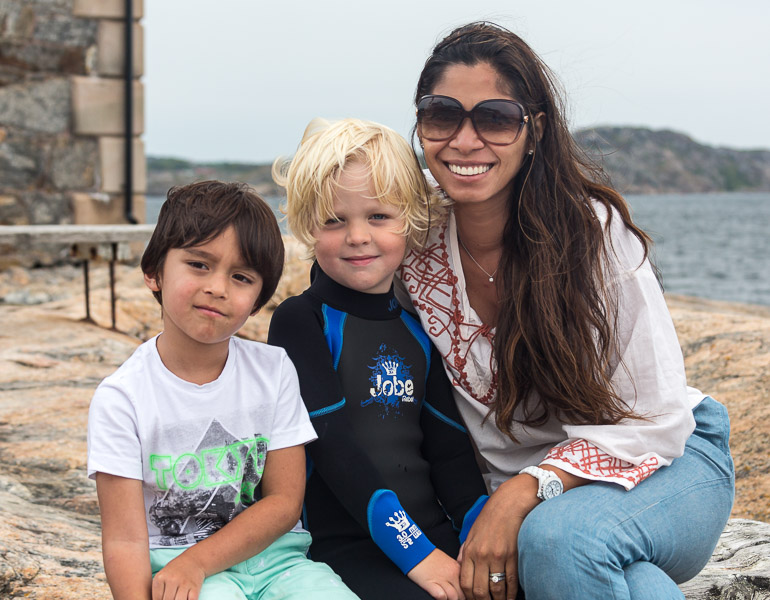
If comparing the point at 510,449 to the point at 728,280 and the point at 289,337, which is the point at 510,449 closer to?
the point at 289,337

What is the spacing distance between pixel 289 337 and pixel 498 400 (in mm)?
590

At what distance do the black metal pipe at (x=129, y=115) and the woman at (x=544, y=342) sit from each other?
5635 millimetres

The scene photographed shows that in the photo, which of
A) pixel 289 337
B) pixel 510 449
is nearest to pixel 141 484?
pixel 289 337

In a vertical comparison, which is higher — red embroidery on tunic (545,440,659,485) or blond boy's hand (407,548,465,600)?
red embroidery on tunic (545,440,659,485)

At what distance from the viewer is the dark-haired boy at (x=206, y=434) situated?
1.72m

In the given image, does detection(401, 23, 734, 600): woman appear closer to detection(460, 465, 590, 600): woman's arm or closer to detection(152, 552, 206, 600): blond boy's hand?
detection(460, 465, 590, 600): woman's arm

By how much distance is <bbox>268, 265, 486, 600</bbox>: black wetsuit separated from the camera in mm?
1994

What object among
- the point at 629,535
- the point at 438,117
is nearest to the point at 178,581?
the point at 629,535

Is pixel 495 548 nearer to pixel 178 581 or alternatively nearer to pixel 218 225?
pixel 178 581

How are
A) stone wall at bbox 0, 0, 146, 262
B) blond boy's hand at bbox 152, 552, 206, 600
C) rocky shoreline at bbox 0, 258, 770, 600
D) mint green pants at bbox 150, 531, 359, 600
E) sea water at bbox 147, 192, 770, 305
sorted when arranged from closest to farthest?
1. blond boy's hand at bbox 152, 552, 206, 600
2. mint green pants at bbox 150, 531, 359, 600
3. rocky shoreline at bbox 0, 258, 770, 600
4. stone wall at bbox 0, 0, 146, 262
5. sea water at bbox 147, 192, 770, 305

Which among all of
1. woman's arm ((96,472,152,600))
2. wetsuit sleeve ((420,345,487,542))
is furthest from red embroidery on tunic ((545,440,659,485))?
woman's arm ((96,472,152,600))

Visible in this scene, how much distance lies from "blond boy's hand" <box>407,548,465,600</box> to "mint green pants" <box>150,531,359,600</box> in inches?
7.0

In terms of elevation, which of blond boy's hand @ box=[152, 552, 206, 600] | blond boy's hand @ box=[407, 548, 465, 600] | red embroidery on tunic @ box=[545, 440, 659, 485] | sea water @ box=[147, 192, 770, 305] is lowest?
sea water @ box=[147, 192, 770, 305]

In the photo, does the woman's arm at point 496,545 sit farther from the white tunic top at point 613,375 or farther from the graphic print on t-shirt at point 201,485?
the graphic print on t-shirt at point 201,485
